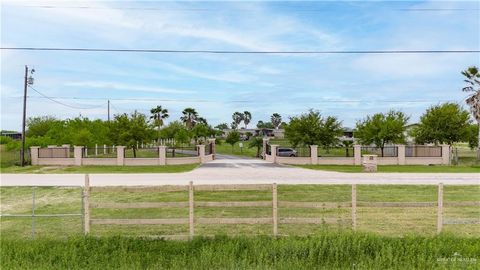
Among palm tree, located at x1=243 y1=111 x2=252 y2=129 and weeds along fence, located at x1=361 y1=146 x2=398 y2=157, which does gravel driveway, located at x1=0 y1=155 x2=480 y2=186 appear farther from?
palm tree, located at x1=243 y1=111 x2=252 y2=129

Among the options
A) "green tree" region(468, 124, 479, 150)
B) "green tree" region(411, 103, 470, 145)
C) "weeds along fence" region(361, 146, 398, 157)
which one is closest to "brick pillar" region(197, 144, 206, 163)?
"weeds along fence" region(361, 146, 398, 157)

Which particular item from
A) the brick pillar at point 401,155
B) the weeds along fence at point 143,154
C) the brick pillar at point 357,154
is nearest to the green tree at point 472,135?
the brick pillar at point 401,155

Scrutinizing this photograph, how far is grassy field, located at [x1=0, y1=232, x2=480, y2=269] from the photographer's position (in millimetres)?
7000

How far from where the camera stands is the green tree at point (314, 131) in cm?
4138

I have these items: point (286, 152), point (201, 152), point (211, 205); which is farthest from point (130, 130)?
point (211, 205)

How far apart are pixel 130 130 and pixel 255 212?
31587 mm

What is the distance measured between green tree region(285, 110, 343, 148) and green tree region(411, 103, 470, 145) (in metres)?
8.78

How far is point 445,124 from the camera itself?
41625mm

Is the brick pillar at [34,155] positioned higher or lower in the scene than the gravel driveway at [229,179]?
higher

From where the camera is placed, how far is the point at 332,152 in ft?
147

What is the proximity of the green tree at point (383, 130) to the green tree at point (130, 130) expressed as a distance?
22403 mm

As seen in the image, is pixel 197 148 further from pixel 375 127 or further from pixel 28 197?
pixel 28 197

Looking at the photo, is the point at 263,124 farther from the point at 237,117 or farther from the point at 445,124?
the point at 445,124

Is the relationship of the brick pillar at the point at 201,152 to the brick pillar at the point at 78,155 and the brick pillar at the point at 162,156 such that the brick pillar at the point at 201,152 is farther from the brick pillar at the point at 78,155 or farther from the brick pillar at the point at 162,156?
the brick pillar at the point at 78,155
